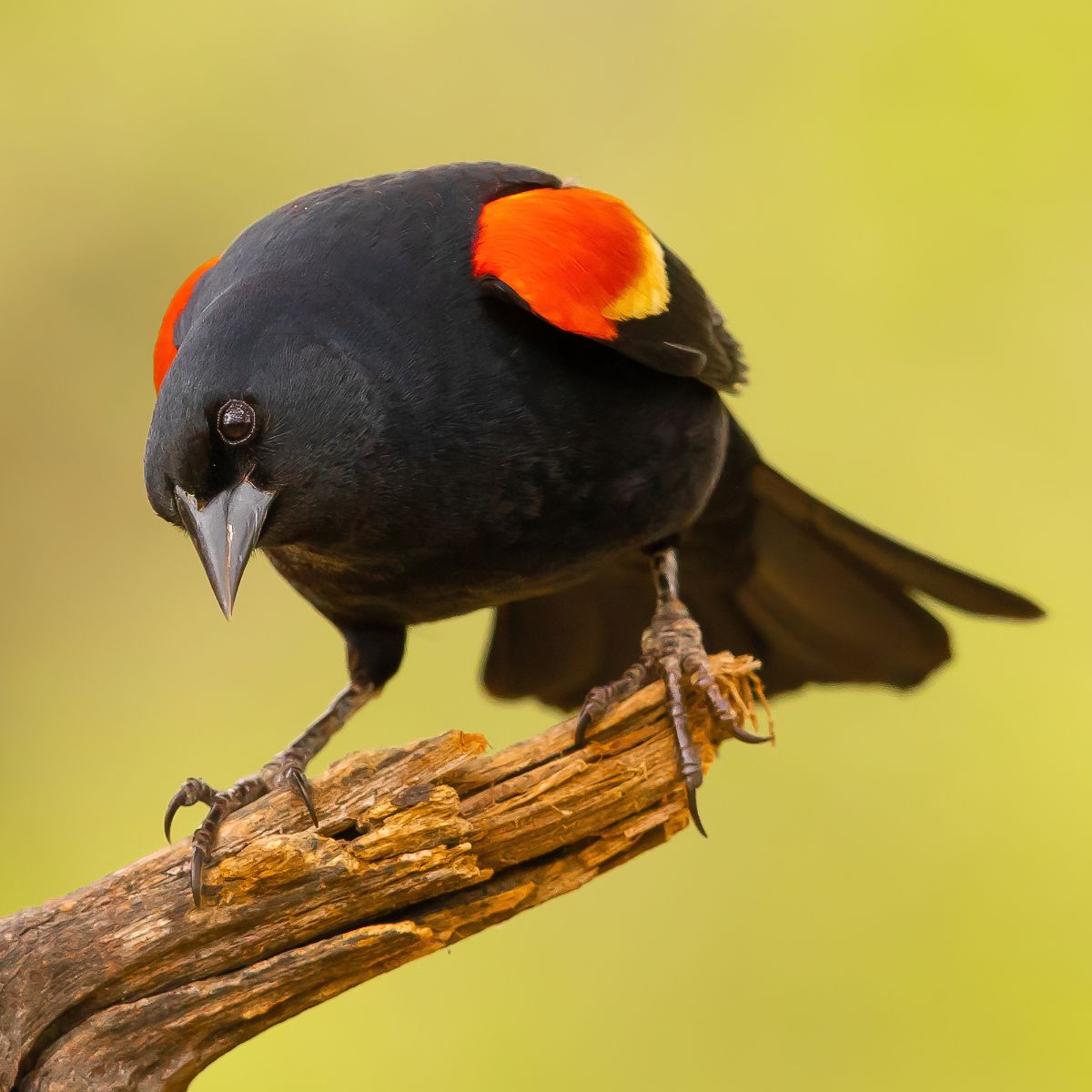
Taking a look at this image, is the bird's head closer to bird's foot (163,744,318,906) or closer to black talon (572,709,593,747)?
bird's foot (163,744,318,906)

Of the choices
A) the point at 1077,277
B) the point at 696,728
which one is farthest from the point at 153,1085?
the point at 1077,277

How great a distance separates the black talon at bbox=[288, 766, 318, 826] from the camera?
2.65 metres

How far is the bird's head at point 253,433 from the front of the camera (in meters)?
2.45

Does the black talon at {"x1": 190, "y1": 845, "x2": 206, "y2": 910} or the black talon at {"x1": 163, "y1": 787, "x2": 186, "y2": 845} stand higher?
the black talon at {"x1": 190, "y1": 845, "x2": 206, "y2": 910}

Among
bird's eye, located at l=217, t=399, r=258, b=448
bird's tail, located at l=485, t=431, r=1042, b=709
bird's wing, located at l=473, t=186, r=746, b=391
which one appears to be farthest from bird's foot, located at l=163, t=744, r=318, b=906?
bird's wing, located at l=473, t=186, r=746, b=391

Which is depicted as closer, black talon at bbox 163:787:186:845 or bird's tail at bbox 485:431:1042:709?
black talon at bbox 163:787:186:845

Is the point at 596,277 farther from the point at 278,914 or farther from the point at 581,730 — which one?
the point at 278,914

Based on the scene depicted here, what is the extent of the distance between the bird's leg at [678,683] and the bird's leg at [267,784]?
0.61 m

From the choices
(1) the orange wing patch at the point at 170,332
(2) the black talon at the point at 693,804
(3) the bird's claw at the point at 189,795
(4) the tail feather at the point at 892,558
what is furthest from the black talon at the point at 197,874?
(4) the tail feather at the point at 892,558

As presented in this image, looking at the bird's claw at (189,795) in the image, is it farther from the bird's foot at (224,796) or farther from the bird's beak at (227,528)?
the bird's beak at (227,528)

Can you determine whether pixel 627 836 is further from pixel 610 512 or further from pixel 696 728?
pixel 610 512

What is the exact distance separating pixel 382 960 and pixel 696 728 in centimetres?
79

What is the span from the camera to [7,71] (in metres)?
5.25

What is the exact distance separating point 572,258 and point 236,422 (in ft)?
2.48
